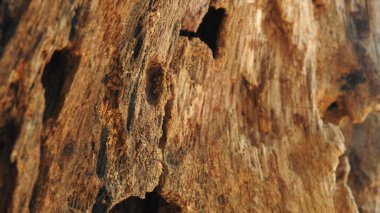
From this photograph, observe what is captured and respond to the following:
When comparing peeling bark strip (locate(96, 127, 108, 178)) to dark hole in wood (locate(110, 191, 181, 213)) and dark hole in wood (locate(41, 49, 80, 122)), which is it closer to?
dark hole in wood (locate(41, 49, 80, 122))

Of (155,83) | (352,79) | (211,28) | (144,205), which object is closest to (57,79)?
(155,83)

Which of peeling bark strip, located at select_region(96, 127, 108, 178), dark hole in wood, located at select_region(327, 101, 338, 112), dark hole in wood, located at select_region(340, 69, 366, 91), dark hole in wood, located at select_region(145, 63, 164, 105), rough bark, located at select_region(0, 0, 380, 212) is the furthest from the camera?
dark hole in wood, located at select_region(327, 101, 338, 112)

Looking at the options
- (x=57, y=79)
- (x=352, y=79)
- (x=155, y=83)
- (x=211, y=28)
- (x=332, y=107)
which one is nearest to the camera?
(x=57, y=79)

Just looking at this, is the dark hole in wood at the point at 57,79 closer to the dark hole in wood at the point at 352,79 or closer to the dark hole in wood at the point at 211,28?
the dark hole in wood at the point at 211,28

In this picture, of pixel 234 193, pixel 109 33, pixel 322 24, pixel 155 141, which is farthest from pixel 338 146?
pixel 109 33

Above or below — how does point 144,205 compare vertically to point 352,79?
below

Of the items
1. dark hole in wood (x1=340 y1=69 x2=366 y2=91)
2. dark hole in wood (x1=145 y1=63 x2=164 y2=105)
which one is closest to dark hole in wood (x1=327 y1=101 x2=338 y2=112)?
dark hole in wood (x1=340 y1=69 x2=366 y2=91)

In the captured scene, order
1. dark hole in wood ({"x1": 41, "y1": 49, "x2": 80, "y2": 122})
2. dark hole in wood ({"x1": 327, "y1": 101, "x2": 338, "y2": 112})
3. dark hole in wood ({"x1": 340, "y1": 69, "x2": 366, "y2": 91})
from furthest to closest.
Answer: dark hole in wood ({"x1": 327, "y1": 101, "x2": 338, "y2": 112})
dark hole in wood ({"x1": 340, "y1": 69, "x2": 366, "y2": 91})
dark hole in wood ({"x1": 41, "y1": 49, "x2": 80, "y2": 122})

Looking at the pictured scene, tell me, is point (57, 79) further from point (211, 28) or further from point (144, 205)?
point (211, 28)
